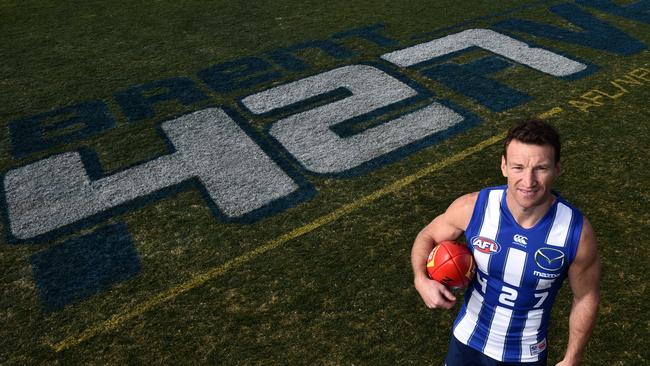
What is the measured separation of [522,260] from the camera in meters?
2.71

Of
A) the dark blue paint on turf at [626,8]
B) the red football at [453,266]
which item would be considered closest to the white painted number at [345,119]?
the red football at [453,266]

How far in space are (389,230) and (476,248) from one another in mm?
2398

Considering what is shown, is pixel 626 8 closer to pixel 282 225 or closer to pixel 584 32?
pixel 584 32

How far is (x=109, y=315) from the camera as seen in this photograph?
4.54m

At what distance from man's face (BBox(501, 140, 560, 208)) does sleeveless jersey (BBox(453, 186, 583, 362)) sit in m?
0.22

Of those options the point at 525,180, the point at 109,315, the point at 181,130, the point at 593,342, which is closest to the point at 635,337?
the point at 593,342

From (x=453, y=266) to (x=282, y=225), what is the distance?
2.64 meters

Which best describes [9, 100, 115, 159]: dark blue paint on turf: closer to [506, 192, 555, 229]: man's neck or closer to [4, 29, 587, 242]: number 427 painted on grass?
[4, 29, 587, 242]: number 427 painted on grass

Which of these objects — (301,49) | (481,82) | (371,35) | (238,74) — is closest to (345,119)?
(481,82)

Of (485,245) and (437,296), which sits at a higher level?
(485,245)

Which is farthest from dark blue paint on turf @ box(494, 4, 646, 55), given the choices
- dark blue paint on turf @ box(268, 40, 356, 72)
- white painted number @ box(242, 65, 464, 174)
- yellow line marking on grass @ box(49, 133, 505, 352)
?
yellow line marking on grass @ box(49, 133, 505, 352)

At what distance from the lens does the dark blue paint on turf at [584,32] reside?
8484 mm

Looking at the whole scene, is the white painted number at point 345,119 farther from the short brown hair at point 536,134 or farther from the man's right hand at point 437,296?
the short brown hair at point 536,134

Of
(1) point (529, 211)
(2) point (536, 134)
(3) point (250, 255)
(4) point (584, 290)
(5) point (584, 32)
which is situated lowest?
(3) point (250, 255)
